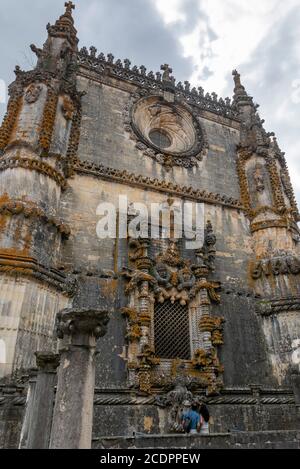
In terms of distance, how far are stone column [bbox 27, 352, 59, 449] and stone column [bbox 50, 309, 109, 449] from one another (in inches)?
52.8

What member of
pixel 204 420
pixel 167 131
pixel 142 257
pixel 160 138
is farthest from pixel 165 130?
pixel 204 420

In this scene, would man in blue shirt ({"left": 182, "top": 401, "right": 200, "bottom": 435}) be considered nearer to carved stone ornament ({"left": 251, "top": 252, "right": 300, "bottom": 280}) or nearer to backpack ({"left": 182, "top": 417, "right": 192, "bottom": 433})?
backpack ({"left": 182, "top": 417, "right": 192, "bottom": 433})

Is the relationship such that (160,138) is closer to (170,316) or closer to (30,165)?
(30,165)

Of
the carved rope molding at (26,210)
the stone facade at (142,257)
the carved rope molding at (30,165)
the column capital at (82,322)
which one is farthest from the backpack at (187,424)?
the carved rope molding at (30,165)

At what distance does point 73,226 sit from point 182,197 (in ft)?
16.1

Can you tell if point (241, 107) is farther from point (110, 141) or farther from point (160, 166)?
point (110, 141)

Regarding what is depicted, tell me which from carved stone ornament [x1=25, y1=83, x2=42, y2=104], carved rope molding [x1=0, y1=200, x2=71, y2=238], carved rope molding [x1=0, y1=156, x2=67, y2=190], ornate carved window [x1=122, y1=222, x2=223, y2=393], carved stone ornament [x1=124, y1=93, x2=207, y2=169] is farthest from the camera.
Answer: carved stone ornament [x1=124, y1=93, x2=207, y2=169]

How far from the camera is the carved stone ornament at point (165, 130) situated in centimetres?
1622

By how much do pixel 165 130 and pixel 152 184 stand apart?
458cm

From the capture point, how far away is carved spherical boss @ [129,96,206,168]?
1634cm

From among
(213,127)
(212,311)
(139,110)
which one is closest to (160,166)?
(139,110)

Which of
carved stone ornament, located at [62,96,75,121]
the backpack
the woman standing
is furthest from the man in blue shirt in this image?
carved stone ornament, located at [62,96,75,121]

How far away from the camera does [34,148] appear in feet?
41.3

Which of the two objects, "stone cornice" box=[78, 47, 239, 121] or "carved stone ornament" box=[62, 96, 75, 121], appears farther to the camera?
"stone cornice" box=[78, 47, 239, 121]
